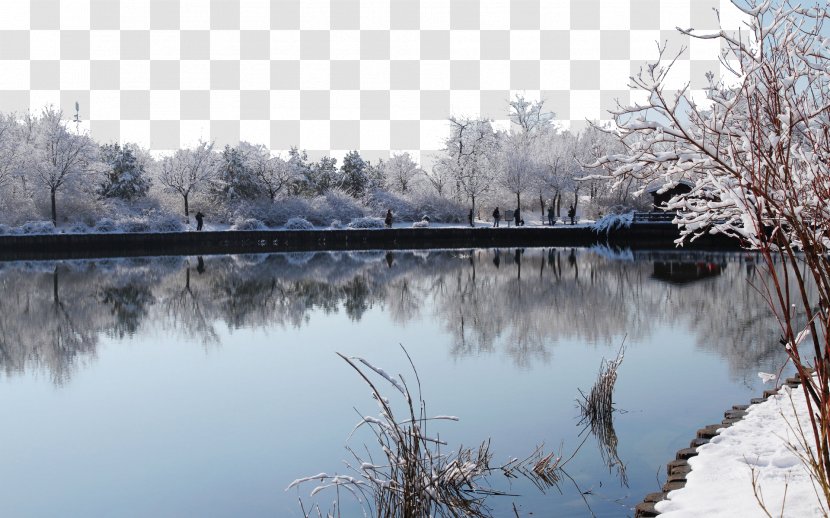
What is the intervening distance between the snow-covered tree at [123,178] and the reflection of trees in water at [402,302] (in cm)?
2276

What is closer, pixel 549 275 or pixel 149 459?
A: pixel 149 459

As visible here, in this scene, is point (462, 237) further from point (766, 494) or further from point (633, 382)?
point (766, 494)

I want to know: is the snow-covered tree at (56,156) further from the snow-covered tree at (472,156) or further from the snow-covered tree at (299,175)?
the snow-covered tree at (472,156)

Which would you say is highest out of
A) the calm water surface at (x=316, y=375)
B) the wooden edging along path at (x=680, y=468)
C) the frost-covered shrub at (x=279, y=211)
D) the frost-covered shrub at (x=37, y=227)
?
the frost-covered shrub at (x=279, y=211)

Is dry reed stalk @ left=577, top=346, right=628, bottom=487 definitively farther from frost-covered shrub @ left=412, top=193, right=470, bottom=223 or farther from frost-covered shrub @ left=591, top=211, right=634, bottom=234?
frost-covered shrub @ left=412, top=193, right=470, bottom=223

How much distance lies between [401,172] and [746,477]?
72.1 m

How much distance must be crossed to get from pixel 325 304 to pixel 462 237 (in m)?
26.0

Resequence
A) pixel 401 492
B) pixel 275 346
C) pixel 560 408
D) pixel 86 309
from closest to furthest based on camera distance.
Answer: pixel 401 492 → pixel 560 408 → pixel 275 346 → pixel 86 309

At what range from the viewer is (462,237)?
48375 millimetres

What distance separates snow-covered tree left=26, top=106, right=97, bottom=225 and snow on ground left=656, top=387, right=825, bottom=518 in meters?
48.8

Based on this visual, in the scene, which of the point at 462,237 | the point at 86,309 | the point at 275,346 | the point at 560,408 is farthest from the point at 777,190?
the point at 462,237

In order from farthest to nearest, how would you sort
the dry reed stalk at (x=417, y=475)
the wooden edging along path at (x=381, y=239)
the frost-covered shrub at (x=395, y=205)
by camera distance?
1. the frost-covered shrub at (x=395, y=205)
2. the wooden edging along path at (x=381, y=239)
3. the dry reed stalk at (x=417, y=475)

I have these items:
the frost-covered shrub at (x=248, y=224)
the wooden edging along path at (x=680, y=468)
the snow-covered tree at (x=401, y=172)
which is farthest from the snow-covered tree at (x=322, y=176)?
the wooden edging along path at (x=680, y=468)

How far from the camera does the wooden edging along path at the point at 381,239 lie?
146 ft
